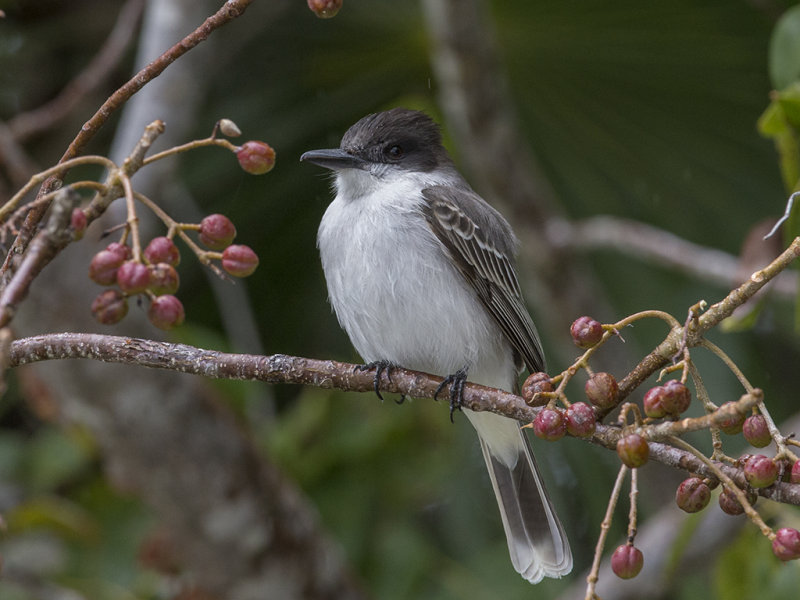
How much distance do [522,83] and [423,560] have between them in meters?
2.29

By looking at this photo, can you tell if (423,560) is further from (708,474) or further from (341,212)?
(708,474)

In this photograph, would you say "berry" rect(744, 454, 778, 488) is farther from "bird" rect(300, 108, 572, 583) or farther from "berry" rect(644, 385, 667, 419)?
"bird" rect(300, 108, 572, 583)

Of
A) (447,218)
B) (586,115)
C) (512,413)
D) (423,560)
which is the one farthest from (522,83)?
(512,413)

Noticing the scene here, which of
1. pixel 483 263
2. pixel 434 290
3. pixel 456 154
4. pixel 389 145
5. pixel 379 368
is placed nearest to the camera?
pixel 379 368

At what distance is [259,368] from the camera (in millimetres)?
1903

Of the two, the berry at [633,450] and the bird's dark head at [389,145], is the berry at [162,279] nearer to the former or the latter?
the berry at [633,450]

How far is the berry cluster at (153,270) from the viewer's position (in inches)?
57.9

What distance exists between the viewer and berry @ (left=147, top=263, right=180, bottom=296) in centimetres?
150

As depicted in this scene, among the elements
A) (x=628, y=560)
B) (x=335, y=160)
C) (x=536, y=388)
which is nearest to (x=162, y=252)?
(x=536, y=388)

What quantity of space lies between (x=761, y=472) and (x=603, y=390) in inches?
9.8

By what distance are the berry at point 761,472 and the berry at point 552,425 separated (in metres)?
0.28

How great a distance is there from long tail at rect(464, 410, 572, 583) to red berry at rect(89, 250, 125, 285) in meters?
1.70

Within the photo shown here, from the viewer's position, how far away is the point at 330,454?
3986 millimetres

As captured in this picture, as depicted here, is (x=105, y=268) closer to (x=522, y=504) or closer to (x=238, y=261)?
(x=238, y=261)
